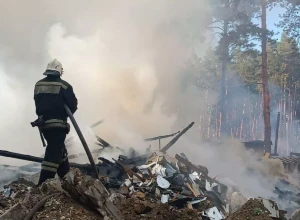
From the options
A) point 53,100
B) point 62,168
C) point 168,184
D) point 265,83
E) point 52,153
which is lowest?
point 168,184

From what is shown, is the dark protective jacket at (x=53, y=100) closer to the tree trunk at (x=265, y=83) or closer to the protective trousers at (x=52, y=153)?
Result: the protective trousers at (x=52, y=153)

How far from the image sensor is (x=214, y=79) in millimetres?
35406

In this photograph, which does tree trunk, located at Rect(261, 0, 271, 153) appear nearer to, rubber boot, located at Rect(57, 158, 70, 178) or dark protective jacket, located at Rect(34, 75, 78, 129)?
rubber boot, located at Rect(57, 158, 70, 178)

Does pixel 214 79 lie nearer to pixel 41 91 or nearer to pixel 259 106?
pixel 259 106

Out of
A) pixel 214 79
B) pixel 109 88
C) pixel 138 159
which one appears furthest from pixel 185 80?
pixel 214 79

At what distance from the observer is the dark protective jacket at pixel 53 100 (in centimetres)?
430

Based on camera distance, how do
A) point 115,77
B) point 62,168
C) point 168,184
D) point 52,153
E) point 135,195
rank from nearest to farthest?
1. point 52,153
2. point 62,168
3. point 135,195
4. point 168,184
5. point 115,77

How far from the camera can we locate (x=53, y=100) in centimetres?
430

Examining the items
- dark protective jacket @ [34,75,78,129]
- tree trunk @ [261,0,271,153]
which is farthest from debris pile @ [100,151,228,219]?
tree trunk @ [261,0,271,153]

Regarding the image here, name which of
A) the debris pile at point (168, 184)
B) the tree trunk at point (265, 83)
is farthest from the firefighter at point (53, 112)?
the tree trunk at point (265, 83)

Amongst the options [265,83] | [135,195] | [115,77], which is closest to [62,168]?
[135,195]

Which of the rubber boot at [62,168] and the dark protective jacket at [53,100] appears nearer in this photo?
the dark protective jacket at [53,100]

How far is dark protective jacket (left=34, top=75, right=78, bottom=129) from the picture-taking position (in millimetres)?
4301

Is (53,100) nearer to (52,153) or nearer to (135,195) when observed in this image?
(52,153)
